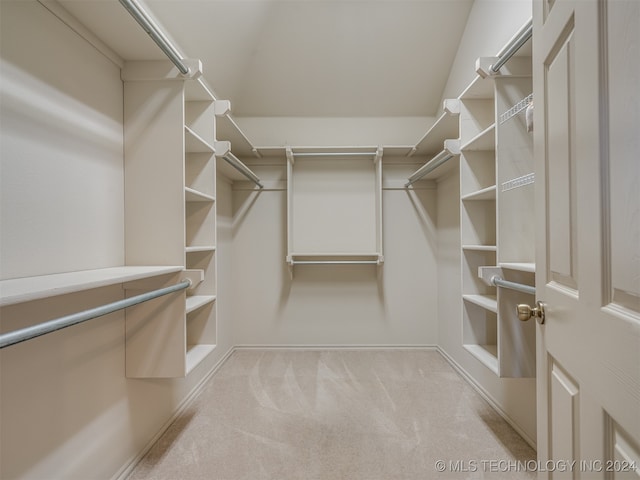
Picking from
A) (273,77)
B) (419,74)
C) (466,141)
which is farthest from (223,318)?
(419,74)

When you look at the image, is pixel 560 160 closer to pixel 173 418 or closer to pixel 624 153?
pixel 624 153

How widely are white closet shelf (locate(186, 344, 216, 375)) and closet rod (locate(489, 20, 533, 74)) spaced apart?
2136mm

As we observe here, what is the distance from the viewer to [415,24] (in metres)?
2.43

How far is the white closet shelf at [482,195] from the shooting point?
165 cm

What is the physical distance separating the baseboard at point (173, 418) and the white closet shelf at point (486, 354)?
72.3 inches

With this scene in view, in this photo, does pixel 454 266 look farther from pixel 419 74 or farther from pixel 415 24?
pixel 415 24

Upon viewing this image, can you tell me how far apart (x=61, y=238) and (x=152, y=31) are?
865 mm

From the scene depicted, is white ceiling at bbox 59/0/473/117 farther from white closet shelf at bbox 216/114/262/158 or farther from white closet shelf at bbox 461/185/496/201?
white closet shelf at bbox 461/185/496/201

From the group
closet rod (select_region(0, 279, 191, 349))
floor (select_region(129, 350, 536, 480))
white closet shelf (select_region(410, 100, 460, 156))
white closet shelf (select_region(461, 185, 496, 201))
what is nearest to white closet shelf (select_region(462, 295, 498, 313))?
white closet shelf (select_region(461, 185, 496, 201))

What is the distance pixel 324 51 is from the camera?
259 cm

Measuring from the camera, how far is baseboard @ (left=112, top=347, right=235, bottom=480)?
1.42 metres

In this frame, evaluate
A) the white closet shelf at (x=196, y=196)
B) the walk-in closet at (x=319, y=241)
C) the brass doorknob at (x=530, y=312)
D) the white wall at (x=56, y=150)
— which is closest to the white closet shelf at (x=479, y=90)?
the walk-in closet at (x=319, y=241)

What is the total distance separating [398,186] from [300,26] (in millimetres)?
1638

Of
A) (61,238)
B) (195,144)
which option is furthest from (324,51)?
(61,238)
